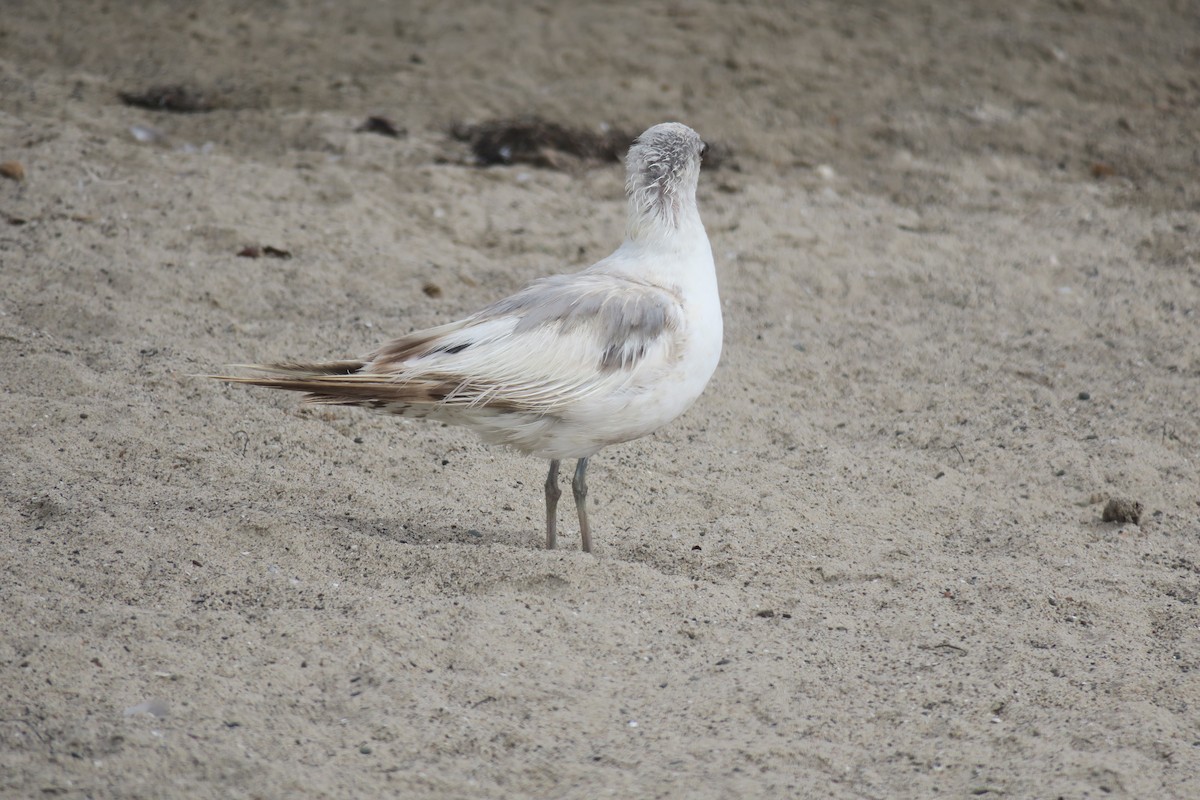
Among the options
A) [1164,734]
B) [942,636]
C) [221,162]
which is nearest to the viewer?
[1164,734]

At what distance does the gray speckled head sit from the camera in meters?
4.70

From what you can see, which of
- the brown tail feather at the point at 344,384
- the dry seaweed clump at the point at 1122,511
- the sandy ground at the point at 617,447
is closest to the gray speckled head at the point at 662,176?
the brown tail feather at the point at 344,384

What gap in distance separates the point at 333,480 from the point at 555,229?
2907 millimetres

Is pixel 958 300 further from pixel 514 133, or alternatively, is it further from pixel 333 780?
pixel 333 780

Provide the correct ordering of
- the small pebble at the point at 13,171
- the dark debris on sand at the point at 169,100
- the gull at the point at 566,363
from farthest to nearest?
the dark debris on sand at the point at 169,100 → the small pebble at the point at 13,171 → the gull at the point at 566,363

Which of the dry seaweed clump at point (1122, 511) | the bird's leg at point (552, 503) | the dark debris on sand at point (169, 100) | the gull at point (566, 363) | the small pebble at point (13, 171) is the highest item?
the gull at point (566, 363)

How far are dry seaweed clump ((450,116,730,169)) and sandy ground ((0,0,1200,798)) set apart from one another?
0.56 ft

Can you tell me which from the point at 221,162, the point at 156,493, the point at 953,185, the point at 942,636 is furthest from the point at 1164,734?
the point at 221,162

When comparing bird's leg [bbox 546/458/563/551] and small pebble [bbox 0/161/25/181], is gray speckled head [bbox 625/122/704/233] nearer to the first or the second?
bird's leg [bbox 546/458/563/551]

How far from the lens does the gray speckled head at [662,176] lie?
15.4ft

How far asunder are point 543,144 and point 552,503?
169 inches

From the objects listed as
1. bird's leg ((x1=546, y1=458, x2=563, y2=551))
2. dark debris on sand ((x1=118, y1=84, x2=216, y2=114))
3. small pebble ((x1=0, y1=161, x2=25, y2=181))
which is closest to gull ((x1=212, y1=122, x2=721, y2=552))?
bird's leg ((x1=546, y1=458, x2=563, y2=551))

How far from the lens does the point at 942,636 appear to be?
14.1 feet

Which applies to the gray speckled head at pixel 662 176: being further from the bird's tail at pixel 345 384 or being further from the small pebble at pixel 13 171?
the small pebble at pixel 13 171
